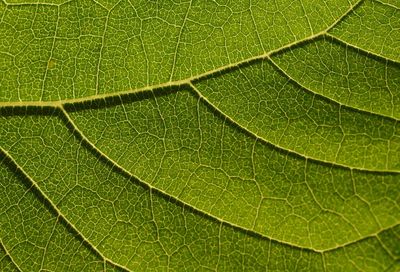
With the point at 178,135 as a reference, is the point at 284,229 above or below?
below

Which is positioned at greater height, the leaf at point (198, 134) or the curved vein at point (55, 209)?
the leaf at point (198, 134)

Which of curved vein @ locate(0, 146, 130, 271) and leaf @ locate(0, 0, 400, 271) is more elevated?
leaf @ locate(0, 0, 400, 271)

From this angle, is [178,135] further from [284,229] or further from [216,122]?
[284,229]

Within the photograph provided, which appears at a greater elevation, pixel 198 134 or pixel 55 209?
pixel 198 134

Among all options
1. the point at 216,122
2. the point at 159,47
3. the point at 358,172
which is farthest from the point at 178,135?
the point at 358,172

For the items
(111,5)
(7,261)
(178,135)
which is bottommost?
(7,261)

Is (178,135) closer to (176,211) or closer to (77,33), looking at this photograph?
(176,211)

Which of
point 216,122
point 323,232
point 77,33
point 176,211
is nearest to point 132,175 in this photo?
point 176,211
